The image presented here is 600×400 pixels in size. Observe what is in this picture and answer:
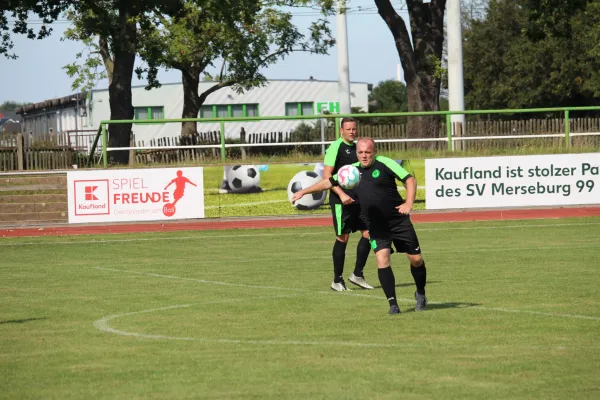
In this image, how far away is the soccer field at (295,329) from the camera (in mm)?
7852

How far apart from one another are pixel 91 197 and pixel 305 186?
5193mm

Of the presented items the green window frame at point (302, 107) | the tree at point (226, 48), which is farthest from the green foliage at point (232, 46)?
the green window frame at point (302, 107)

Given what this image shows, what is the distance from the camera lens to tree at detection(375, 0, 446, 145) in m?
43.4

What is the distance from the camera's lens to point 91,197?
27.7 metres

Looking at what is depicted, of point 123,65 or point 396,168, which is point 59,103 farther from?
point 396,168

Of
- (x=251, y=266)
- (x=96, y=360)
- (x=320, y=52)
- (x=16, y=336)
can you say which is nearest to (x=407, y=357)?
(x=96, y=360)

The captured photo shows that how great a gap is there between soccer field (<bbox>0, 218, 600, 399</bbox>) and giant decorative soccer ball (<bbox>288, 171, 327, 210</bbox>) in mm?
8706

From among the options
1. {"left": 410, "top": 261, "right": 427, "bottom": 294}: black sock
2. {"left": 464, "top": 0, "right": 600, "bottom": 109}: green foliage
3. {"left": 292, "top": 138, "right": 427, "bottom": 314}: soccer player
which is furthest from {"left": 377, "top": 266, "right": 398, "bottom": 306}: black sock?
{"left": 464, "top": 0, "right": 600, "bottom": 109}: green foliage

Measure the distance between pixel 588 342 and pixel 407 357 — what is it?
1.60 meters

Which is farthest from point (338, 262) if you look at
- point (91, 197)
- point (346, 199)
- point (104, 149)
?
point (104, 149)

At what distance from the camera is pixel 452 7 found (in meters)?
40.0

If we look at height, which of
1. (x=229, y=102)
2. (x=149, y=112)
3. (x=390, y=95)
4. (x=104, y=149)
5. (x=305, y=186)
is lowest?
(x=305, y=186)

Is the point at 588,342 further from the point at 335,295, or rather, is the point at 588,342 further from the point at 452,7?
the point at 452,7

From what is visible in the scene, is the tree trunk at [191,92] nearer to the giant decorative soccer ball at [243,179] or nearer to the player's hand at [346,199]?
the giant decorative soccer ball at [243,179]
